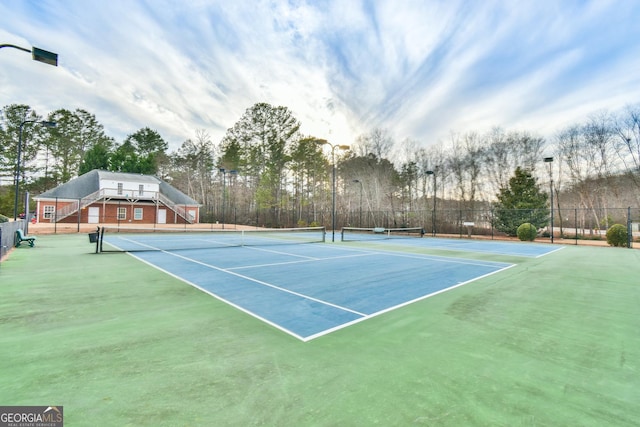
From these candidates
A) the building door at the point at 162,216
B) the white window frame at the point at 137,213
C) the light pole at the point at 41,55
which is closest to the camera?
the light pole at the point at 41,55

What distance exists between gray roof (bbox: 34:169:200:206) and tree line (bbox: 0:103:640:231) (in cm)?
Answer: 716

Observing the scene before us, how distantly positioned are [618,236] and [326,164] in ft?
112

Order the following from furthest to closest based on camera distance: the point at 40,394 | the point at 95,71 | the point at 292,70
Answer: the point at 292,70, the point at 95,71, the point at 40,394

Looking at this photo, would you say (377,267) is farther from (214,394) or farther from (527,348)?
(214,394)

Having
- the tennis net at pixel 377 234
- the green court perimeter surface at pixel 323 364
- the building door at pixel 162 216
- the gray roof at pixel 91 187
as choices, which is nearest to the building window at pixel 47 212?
the gray roof at pixel 91 187

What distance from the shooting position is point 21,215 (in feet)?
140

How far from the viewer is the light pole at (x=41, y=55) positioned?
6066mm

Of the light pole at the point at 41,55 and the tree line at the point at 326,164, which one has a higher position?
the tree line at the point at 326,164

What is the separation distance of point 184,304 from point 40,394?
2.74m

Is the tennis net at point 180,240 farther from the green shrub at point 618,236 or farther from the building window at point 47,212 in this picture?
the green shrub at point 618,236

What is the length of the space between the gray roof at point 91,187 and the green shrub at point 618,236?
1820 inches

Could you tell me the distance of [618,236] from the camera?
19109 millimetres

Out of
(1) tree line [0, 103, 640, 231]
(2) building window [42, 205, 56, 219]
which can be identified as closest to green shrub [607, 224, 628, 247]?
(1) tree line [0, 103, 640, 231]

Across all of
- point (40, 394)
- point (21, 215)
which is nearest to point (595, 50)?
point (40, 394)
